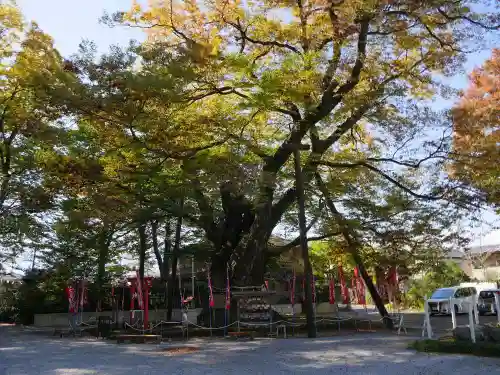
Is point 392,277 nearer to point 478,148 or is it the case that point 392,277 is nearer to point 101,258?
point 478,148

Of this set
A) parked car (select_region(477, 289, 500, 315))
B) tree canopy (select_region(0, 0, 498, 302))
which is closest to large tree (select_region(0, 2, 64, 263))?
tree canopy (select_region(0, 0, 498, 302))

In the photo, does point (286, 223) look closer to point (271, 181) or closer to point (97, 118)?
point (271, 181)

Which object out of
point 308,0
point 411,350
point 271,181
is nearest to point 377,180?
point 271,181

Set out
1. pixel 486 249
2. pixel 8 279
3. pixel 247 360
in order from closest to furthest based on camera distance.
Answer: pixel 247 360 < pixel 8 279 < pixel 486 249

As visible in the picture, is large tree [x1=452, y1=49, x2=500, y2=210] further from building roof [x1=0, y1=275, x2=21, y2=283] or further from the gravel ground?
building roof [x1=0, y1=275, x2=21, y2=283]

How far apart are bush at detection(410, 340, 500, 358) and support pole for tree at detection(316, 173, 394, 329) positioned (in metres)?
7.49

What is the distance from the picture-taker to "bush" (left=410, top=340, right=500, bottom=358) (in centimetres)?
937

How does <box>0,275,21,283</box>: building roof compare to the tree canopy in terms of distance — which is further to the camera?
<box>0,275,21,283</box>: building roof

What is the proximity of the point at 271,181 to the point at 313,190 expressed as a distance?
381cm

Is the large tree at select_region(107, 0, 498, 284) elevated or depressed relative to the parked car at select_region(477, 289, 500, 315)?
elevated

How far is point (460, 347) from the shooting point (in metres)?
9.87

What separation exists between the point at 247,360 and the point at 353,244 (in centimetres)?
976

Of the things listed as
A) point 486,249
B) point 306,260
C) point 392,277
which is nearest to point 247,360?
point 306,260

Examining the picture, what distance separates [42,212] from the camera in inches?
790
